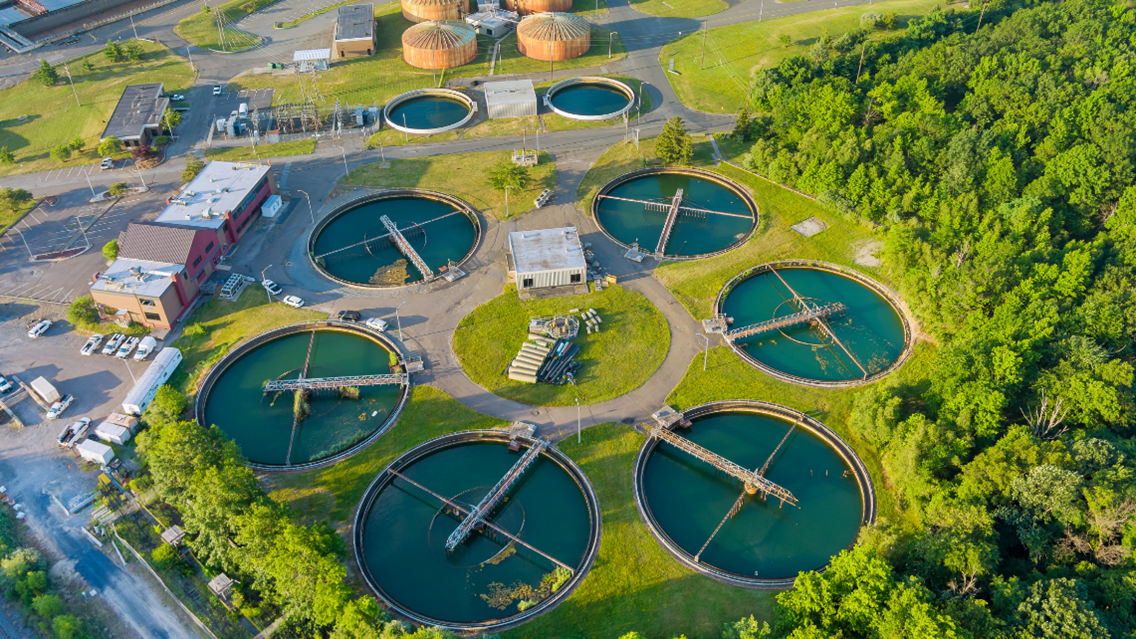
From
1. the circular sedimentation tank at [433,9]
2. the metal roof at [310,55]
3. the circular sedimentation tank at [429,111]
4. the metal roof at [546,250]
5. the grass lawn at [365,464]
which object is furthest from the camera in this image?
the circular sedimentation tank at [433,9]

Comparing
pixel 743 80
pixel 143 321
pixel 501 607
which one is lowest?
pixel 501 607

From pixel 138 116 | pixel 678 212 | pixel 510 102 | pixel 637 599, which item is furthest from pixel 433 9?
pixel 637 599

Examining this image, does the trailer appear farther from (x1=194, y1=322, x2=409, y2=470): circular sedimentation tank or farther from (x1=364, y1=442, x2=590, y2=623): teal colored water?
(x1=364, y1=442, x2=590, y2=623): teal colored water

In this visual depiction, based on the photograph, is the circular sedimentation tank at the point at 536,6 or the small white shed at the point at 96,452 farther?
the circular sedimentation tank at the point at 536,6

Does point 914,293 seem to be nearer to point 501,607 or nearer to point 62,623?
point 501,607

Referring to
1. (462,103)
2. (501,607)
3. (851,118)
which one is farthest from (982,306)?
(462,103)

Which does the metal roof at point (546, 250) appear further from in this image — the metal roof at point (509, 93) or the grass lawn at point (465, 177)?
the metal roof at point (509, 93)

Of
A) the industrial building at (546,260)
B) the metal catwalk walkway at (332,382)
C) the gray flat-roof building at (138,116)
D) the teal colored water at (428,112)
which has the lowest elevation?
the metal catwalk walkway at (332,382)

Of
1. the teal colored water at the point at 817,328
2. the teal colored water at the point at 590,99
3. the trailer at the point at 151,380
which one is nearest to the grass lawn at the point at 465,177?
the teal colored water at the point at 590,99
